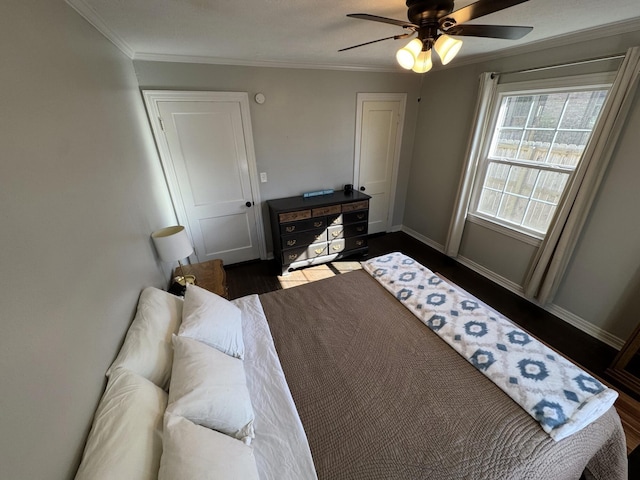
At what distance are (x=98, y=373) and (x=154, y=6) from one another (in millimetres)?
1825

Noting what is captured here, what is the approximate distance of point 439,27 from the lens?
1.24 m

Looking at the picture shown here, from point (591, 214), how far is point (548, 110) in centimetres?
99

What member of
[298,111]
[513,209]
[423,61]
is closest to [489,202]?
[513,209]

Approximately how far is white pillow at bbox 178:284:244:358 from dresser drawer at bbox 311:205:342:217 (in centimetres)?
170

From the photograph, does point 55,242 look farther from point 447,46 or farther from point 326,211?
point 326,211

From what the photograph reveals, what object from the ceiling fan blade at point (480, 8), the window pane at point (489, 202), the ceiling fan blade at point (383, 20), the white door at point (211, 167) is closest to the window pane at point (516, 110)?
the window pane at point (489, 202)

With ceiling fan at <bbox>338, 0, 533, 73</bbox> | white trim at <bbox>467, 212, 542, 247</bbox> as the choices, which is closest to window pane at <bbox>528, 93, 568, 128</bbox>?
white trim at <bbox>467, 212, 542, 247</bbox>

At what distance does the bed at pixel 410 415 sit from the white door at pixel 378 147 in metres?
2.49

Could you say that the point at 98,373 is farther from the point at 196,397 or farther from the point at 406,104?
the point at 406,104

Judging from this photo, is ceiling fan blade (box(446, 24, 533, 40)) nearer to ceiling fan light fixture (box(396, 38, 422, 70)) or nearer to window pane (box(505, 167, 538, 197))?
ceiling fan light fixture (box(396, 38, 422, 70))

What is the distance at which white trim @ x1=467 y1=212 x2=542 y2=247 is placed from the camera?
2.48 metres

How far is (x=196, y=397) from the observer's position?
942mm

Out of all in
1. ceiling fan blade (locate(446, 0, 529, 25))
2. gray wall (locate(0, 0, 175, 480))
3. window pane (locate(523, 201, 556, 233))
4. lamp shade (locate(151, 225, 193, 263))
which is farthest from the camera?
window pane (locate(523, 201, 556, 233))

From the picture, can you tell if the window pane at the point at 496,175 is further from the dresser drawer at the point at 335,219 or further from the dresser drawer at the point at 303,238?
the dresser drawer at the point at 303,238
